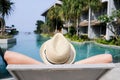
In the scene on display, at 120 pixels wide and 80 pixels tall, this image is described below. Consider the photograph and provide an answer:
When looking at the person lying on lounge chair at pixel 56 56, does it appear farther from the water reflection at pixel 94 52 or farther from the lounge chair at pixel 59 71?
the water reflection at pixel 94 52

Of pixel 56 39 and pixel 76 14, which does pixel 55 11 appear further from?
pixel 56 39

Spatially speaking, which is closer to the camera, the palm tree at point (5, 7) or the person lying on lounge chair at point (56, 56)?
the person lying on lounge chair at point (56, 56)

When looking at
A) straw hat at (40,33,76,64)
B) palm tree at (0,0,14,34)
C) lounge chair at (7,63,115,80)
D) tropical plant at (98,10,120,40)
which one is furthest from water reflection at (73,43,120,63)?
palm tree at (0,0,14,34)

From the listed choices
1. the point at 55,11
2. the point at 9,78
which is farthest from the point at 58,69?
the point at 55,11

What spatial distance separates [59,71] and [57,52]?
0.47 m

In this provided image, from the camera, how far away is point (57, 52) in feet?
12.4

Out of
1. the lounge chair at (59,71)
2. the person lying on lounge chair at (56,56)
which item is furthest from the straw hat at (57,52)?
the lounge chair at (59,71)

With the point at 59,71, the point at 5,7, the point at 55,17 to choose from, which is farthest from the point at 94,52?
the point at 55,17

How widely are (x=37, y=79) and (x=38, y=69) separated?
1.03 feet

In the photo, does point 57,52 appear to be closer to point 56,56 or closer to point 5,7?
point 56,56

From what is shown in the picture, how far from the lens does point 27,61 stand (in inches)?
142

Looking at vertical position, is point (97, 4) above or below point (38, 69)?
above

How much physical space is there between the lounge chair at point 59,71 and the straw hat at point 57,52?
0.36 m

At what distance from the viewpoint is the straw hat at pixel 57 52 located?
378 cm
